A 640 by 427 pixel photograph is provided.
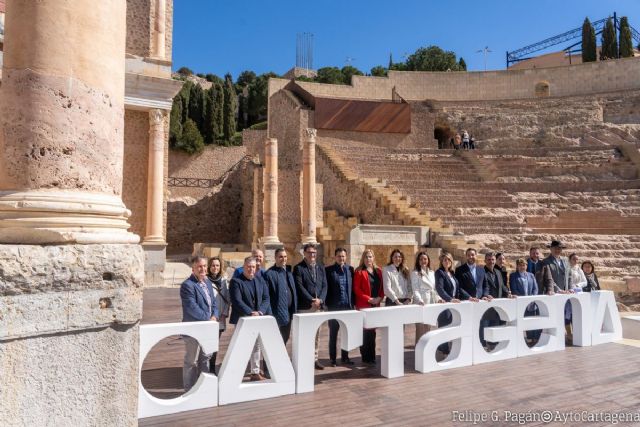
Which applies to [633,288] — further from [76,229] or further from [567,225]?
[76,229]

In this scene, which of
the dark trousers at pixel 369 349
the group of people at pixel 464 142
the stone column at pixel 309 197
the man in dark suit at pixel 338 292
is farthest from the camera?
the group of people at pixel 464 142

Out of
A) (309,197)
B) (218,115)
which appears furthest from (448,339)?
(218,115)

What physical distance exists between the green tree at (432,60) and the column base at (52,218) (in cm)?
4716

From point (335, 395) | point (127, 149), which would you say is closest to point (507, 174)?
point (127, 149)

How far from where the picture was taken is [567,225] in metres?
15.7

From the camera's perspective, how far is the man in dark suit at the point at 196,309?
4.48 m

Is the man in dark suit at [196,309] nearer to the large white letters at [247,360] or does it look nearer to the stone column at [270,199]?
the large white letters at [247,360]

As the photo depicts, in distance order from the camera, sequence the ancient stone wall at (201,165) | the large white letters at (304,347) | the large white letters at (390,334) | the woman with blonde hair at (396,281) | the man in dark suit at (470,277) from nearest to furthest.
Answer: the large white letters at (304,347), the large white letters at (390,334), the woman with blonde hair at (396,281), the man in dark suit at (470,277), the ancient stone wall at (201,165)

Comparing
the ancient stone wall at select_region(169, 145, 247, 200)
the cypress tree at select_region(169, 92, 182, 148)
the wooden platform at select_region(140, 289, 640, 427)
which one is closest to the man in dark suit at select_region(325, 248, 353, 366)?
the wooden platform at select_region(140, 289, 640, 427)

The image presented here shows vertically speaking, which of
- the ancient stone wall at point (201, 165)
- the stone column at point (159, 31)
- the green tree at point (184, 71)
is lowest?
the ancient stone wall at point (201, 165)

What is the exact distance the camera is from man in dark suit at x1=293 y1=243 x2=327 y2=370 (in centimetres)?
540

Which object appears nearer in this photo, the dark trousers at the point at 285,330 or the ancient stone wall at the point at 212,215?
the dark trousers at the point at 285,330

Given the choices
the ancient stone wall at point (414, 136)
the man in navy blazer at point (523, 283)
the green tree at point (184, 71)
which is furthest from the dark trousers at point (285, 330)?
the green tree at point (184, 71)

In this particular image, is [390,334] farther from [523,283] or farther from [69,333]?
[69,333]
